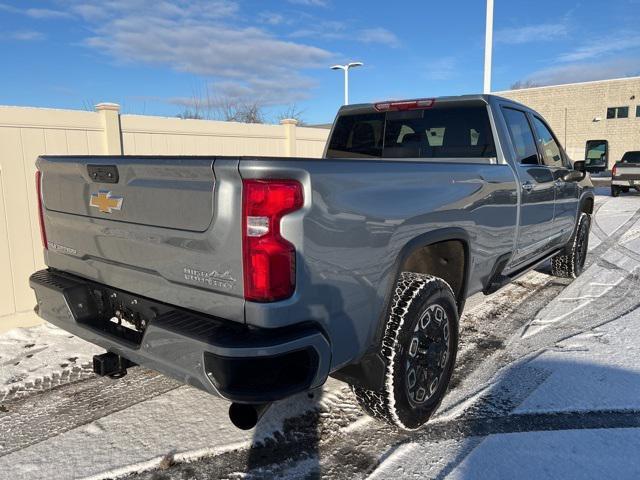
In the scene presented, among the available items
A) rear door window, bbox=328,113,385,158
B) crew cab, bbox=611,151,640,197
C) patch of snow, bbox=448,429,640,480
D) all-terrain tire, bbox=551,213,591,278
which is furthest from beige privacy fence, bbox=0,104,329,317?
crew cab, bbox=611,151,640,197

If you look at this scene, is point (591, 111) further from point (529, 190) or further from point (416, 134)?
point (416, 134)

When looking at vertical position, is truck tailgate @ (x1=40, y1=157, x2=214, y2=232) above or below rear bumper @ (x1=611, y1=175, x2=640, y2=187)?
above

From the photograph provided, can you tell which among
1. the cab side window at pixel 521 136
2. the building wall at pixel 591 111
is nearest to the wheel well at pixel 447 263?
the cab side window at pixel 521 136

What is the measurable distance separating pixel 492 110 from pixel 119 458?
137 inches

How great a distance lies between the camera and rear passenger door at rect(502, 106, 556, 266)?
4090 millimetres

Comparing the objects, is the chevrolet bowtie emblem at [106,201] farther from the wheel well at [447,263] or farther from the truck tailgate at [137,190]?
the wheel well at [447,263]

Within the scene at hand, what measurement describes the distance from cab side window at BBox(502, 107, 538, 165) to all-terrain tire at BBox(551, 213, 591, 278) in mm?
2022

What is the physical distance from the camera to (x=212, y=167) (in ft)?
6.67

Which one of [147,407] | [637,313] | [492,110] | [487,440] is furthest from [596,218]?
[147,407]

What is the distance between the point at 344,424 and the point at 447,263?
124 cm

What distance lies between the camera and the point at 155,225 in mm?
2311

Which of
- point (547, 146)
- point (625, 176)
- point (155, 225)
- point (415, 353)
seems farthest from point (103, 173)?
point (625, 176)

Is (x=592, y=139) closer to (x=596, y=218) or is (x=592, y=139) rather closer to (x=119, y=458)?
(x=596, y=218)

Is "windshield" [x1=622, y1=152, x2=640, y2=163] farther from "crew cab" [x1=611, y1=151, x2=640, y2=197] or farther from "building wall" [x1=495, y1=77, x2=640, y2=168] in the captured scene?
"building wall" [x1=495, y1=77, x2=640, y2=168]
